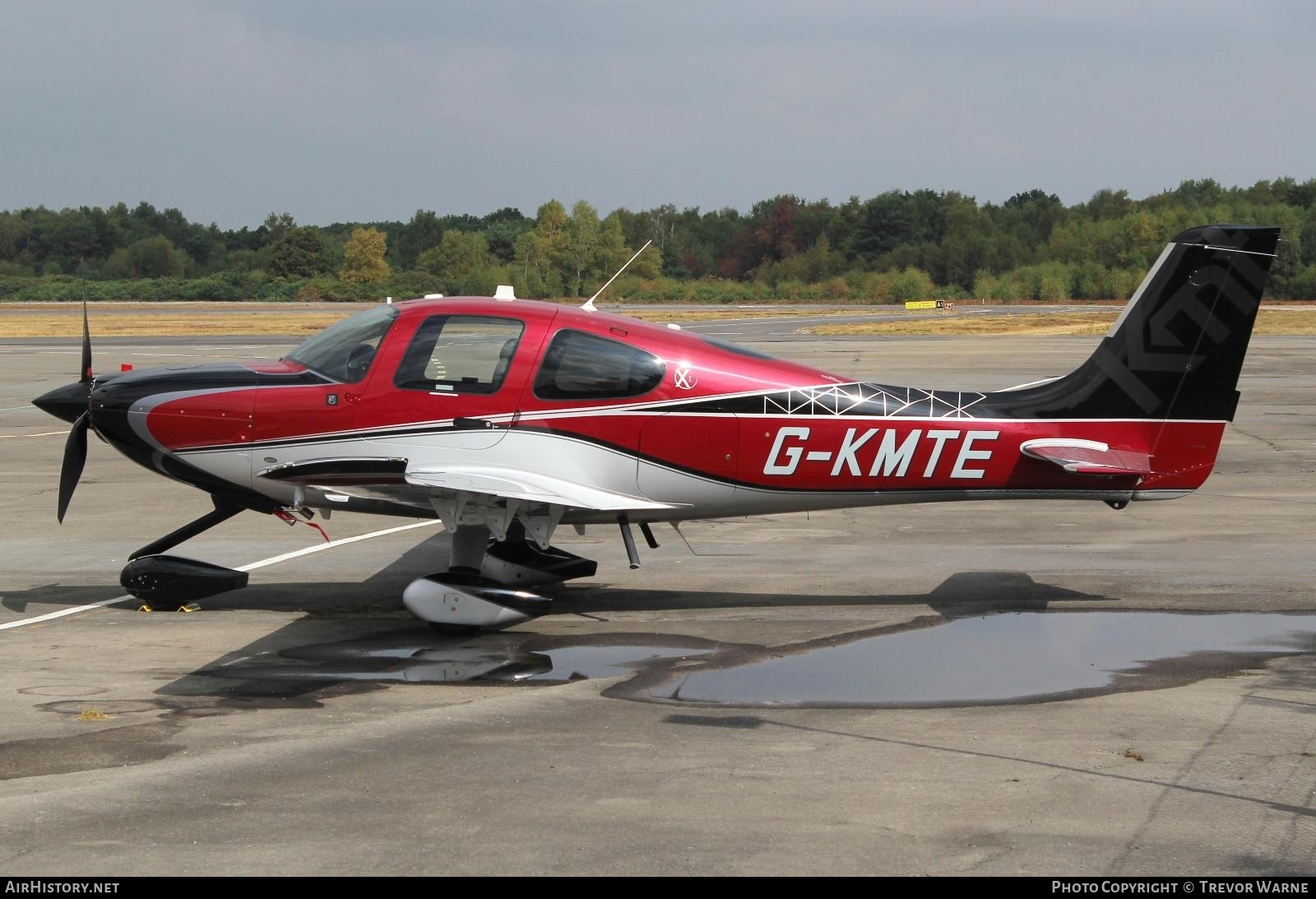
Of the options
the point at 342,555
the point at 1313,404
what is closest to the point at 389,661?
the point at 342,555

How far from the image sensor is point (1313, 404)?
25578 mm

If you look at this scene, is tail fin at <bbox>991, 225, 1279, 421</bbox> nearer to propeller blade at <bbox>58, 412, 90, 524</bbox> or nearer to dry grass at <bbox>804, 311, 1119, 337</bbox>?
propeller blade at <bbox>58, 412, 90, 524</bbox>

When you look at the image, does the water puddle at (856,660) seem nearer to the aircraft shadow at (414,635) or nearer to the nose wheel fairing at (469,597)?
the aircraft shadow at (414,635)

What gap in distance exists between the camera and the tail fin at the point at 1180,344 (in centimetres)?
991

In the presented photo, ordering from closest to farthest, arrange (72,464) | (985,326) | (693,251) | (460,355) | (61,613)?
(460,355), (61,613), (72,464), (985,326), (693,251)

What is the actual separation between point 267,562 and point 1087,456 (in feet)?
24.8

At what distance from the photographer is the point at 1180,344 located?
10117 millimetres

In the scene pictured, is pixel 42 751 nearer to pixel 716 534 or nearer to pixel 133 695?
pixel 133 695

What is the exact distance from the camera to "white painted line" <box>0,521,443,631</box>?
32.9 feet

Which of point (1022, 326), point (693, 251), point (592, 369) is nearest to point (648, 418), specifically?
point (592, 369)

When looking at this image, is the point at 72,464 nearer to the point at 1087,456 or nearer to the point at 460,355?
the point at 460,355

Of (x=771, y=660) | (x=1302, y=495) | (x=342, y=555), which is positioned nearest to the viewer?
(x=771, y=660)

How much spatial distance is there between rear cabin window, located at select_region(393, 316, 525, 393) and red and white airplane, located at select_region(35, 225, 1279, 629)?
0.01 metres
